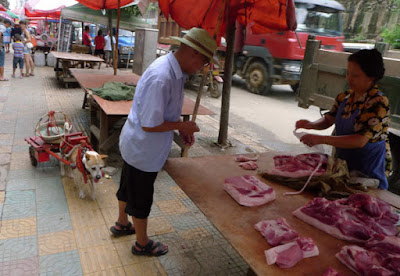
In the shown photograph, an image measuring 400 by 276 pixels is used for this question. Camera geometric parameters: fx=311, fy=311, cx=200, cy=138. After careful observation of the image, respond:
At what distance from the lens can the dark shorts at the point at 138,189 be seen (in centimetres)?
252

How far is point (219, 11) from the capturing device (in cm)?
374

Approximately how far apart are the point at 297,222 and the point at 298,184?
49 centimetres

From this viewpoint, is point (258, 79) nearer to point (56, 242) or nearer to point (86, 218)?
point (86, 218)

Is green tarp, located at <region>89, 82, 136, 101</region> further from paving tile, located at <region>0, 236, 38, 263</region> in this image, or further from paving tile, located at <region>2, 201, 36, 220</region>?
paving tile, located at <region>0, 236, 38, 263</region>

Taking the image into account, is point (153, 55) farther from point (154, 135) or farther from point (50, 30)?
point (50, 30)

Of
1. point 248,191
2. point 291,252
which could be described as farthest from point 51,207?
point 291,252

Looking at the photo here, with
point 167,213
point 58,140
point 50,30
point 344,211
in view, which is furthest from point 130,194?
point 50,30

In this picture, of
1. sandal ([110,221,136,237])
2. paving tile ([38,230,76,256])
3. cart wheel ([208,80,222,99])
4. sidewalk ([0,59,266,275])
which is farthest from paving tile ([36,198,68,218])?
cart wheel ([208,80,222,99])

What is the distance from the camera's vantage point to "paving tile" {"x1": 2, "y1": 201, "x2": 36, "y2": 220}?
3309mm

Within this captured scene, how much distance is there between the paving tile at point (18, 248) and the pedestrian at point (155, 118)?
3.34 feet

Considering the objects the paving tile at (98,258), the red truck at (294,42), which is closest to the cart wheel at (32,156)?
the paving tile at (98,258)

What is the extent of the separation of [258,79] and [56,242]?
1044 centimetres

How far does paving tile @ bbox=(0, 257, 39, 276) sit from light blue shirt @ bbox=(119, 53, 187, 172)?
1.24 metres

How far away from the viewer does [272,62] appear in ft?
37.4
